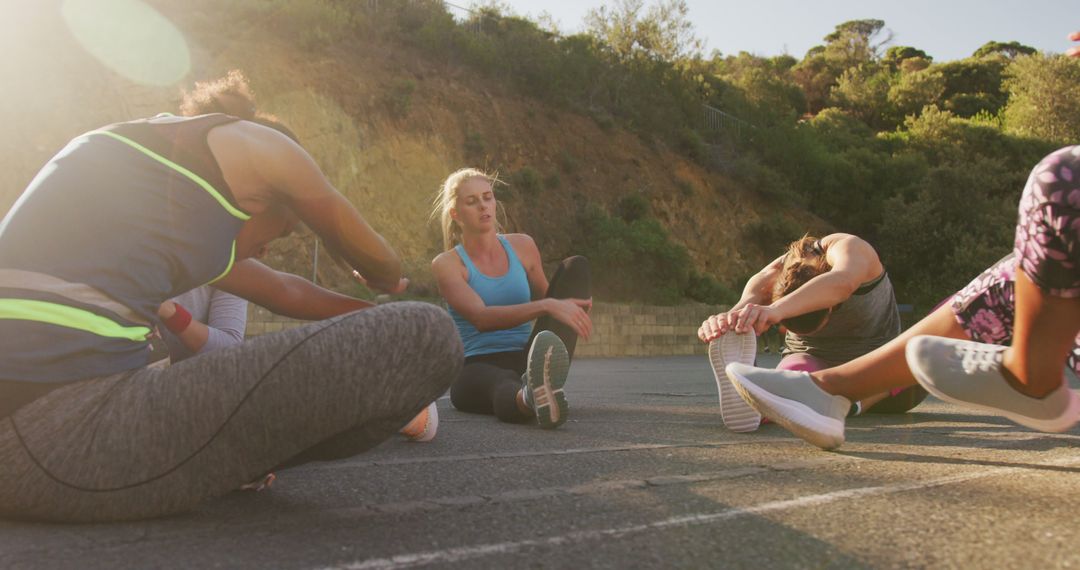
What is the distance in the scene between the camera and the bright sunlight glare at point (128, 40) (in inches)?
610

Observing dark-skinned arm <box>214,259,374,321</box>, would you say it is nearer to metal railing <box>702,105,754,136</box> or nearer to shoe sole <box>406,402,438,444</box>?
shoe sole <box>406,402,438,444</box>

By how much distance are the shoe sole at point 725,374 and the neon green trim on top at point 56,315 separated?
226 cm

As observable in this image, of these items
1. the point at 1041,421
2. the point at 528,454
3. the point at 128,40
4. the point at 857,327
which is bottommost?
the point at 528,454

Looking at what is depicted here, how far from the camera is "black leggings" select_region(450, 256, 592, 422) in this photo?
3.79 metres

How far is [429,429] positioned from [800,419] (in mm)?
1303

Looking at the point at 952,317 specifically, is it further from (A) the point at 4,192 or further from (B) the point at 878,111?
(B) the point at 878,111

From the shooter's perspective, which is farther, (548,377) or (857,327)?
(857,327)

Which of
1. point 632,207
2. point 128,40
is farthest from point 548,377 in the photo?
point 632,207

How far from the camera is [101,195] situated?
64.1 inches

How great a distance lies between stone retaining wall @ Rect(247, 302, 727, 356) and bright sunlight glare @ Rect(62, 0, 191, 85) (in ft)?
29.4

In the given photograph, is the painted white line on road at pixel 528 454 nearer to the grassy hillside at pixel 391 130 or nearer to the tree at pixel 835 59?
the grassy hillside at pixel 391 130

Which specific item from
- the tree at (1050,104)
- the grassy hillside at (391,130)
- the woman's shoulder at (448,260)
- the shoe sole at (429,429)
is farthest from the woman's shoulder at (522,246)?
the tree at (1050,104)

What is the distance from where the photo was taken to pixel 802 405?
2508 millimetres

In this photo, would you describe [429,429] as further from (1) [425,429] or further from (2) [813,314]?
(2) [813,314]
